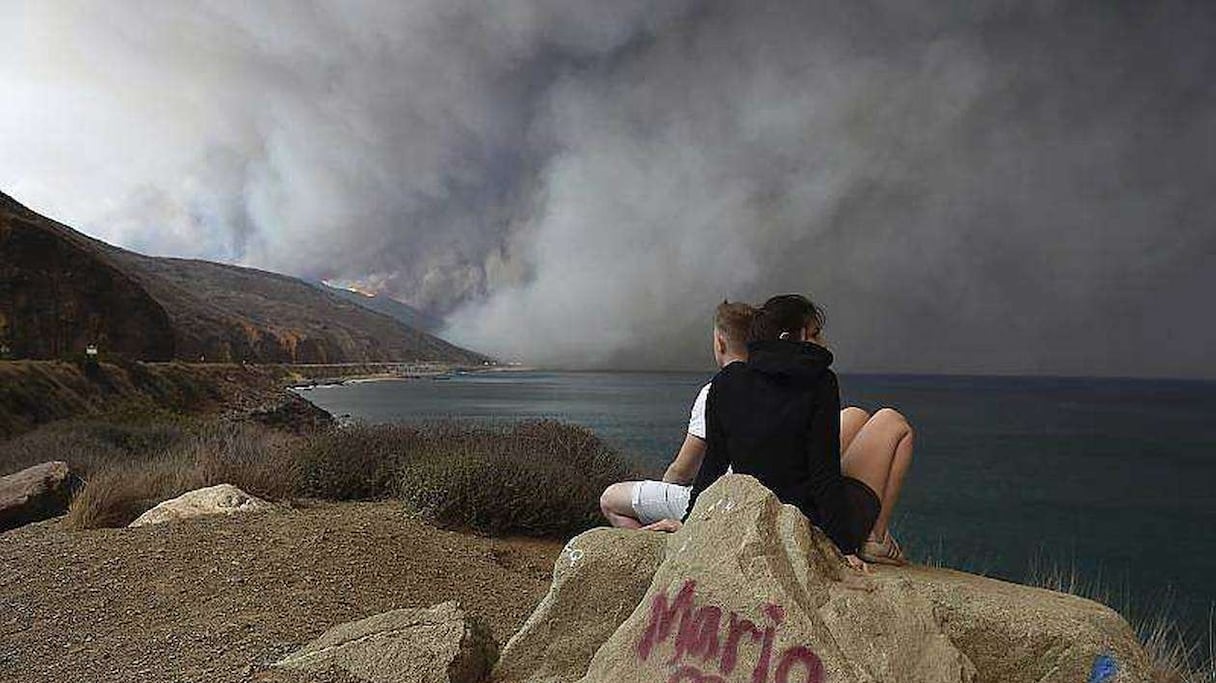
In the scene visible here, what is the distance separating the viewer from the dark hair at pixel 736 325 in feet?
14.9

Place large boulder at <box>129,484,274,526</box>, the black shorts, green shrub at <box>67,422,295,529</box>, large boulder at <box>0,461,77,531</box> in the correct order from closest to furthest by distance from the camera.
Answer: the black shorts → large boulder at <box>129,484,274,526</box> → green shrub at <box>67,422,295,529</box> → large boulder at <box>0,461,77,531</box>

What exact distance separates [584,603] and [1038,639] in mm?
1847

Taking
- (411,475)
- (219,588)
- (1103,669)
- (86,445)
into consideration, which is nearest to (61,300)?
(86,445)

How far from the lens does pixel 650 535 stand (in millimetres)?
4008

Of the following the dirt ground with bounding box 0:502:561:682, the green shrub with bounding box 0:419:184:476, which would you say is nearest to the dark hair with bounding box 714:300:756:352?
the dirt ground with bounding box 0:502:561:682

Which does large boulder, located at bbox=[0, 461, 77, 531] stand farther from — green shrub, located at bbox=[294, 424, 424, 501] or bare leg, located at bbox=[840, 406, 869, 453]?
bare leg, located at bbox=[840, 406, 869, 453]

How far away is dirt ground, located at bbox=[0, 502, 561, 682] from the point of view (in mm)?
4523

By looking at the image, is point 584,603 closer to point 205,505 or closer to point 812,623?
point 812,623

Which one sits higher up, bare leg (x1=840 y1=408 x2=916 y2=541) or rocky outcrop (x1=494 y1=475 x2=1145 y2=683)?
bare leg (x1=840 y1=408 x2=916 y2=541)

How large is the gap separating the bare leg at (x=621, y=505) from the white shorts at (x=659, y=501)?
43 millimetres

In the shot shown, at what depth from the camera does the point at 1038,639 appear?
3.28 meters

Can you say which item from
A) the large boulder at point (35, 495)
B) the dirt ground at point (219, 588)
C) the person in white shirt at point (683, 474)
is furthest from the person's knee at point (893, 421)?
the large boulder at point (35, 495)

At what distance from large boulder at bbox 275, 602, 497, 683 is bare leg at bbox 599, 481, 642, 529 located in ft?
3.42

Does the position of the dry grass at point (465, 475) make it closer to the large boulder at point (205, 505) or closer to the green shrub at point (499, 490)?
the green shrub at point (499, 490)
